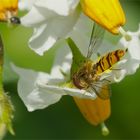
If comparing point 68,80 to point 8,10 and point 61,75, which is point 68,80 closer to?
point 61,75

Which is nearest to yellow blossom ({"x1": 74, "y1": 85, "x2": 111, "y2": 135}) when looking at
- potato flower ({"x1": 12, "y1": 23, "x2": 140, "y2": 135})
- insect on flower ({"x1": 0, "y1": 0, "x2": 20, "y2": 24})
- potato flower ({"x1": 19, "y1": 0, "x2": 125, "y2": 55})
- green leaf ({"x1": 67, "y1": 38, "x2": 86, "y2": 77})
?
potato flower ({"x1": 12, "y1": 23, "x2": 140, "y2": 135})

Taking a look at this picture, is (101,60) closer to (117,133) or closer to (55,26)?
(55,26)

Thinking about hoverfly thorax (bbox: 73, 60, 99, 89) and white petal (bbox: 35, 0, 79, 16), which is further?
hoverfly thorax (bbox: 73, 60, 99, 89)

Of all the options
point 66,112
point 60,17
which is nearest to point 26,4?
point 60,17

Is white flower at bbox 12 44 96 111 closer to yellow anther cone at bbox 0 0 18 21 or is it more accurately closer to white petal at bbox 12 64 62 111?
white petal at bbox 12 64 62 111

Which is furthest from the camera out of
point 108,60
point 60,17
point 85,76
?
point 85,76

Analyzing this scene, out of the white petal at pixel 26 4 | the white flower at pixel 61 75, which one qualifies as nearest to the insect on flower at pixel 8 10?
the white petal at pixel 26 4
